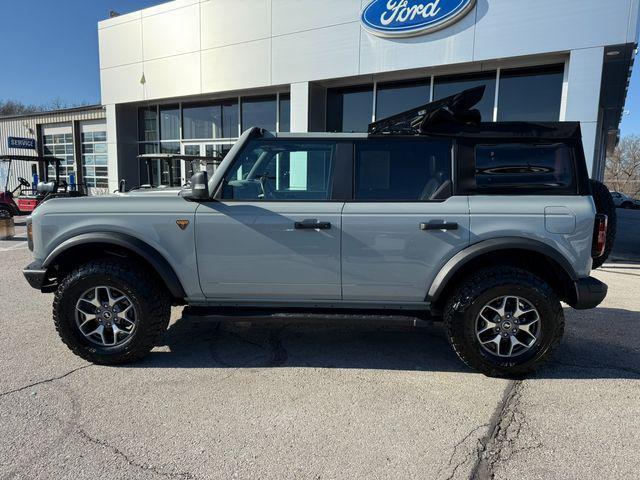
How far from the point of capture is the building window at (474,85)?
930 cm

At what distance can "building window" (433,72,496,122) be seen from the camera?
9297 millimetres

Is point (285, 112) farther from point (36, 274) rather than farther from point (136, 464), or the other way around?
point (136, 464)

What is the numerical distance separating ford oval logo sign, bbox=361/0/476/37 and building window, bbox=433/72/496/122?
126cm

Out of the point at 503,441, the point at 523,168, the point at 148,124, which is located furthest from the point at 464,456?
the point at 148,124

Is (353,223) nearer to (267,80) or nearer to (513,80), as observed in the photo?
(513,80)

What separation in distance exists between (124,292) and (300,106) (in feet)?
27.3

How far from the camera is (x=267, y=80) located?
11.0 metres

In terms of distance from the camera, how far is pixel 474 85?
927cm

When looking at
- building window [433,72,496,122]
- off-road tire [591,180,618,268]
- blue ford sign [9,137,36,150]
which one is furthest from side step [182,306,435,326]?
blue ford sign [9,137,36,150]

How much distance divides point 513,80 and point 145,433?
31.1ft

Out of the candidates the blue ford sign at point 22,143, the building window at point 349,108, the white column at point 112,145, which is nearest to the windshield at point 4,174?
the white column at point 112,145

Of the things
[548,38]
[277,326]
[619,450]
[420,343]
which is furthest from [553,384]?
[548,38]

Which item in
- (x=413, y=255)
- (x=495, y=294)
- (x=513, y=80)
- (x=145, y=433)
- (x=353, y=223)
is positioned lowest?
(x=145, y=433)

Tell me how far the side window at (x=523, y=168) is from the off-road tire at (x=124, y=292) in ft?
9.05
